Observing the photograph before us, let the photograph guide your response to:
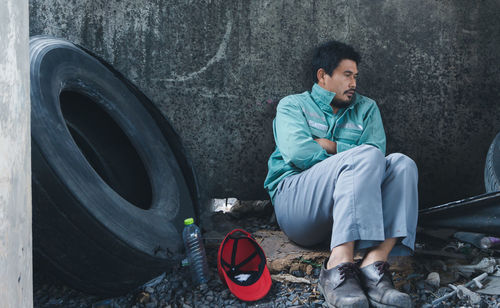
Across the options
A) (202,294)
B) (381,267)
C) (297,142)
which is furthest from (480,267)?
(202,294)

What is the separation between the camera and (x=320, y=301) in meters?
2.22

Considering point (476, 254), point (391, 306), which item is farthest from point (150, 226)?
point (476, 254)

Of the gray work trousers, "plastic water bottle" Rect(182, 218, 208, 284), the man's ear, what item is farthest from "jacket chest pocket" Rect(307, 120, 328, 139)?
"plastic water bottle" Rect(182, 218, 208, 284)

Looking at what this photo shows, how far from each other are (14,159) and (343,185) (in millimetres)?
1608

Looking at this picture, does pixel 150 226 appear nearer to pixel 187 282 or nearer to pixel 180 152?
pixel 187 282

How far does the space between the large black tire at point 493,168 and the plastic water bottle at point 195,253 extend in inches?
80.7

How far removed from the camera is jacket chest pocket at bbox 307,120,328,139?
294cm

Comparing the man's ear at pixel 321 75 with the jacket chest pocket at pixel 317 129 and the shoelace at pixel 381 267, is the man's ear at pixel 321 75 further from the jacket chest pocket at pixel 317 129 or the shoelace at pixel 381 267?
Result: the shoelace at pixel 381 267

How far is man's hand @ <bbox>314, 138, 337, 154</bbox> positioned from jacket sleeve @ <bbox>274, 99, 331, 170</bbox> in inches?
4.0

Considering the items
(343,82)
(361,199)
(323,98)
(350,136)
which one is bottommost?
(361,199)

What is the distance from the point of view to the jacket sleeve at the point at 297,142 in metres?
2.64

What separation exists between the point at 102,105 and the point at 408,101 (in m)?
2.29

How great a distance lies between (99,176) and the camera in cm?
244

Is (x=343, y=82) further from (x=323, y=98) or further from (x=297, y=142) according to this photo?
(x=297, y=142)
